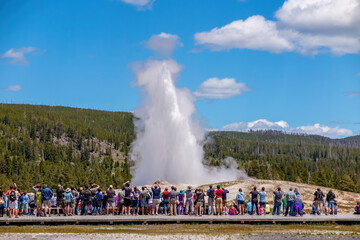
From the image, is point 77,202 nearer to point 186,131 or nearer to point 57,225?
point 57,225

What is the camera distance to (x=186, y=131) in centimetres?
5719

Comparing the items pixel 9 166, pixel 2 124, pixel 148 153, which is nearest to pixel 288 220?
pixel 148 153

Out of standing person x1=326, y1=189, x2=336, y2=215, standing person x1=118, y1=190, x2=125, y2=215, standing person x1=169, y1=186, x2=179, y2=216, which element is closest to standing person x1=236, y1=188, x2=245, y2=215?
standing person x1=169, y1=186, x2=179, y2=216

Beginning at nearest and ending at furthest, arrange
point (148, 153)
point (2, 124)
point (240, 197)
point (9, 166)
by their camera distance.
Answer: point (240, 197), point (148, 153), point (9, 166), point (2, 124)

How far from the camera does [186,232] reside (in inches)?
894

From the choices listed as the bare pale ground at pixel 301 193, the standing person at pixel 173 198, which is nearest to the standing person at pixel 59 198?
the standing person at pixel 173 198

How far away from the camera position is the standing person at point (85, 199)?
26453 millimetres

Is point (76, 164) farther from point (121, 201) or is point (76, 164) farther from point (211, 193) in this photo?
point (211, 193)

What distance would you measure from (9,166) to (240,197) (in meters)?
110

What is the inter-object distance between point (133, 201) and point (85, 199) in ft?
8.37

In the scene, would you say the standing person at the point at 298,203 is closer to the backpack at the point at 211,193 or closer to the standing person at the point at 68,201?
the backpack at the point at 211,193

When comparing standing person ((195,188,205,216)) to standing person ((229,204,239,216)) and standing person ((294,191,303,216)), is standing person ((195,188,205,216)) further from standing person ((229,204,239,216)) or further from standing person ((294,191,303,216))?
standing person ((294,191,303,216))

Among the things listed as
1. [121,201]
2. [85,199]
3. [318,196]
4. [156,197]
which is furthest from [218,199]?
[85,199]

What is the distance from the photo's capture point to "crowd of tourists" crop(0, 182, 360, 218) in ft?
87.0
